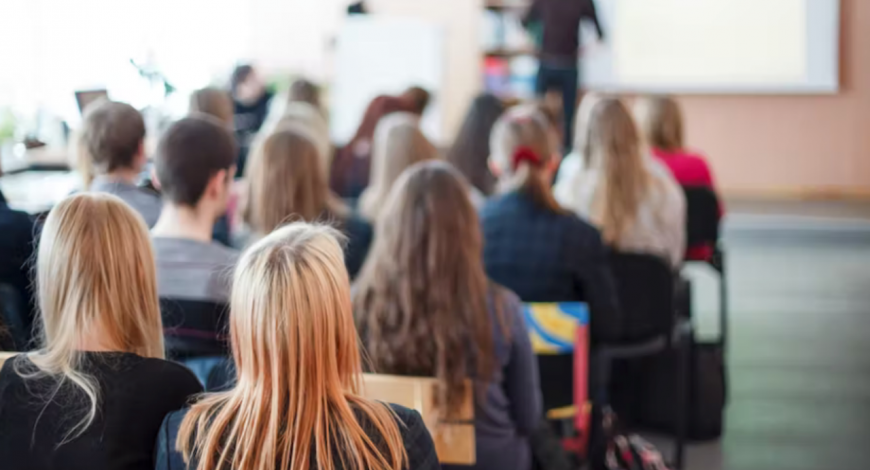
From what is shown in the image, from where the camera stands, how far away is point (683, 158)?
15.1 ft

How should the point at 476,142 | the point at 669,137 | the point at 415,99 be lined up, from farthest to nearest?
the point at 415,99 < the point at 476,142 < the point at 669,137

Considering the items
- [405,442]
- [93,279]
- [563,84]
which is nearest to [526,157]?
[93,279]

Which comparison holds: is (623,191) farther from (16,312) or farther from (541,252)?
(16,312)

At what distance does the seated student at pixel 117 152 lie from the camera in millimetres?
3057

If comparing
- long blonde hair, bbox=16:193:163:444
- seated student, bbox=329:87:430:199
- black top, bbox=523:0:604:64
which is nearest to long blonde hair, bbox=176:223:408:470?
long blonde hair, bbox=16:193:163:444

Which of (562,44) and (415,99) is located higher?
(562,44)

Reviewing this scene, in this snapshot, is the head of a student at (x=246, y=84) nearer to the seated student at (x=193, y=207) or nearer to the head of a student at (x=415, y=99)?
the head of a student at (x=415, y=99)

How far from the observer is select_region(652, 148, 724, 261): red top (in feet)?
14.9

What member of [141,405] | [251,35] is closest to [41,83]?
[251,35]

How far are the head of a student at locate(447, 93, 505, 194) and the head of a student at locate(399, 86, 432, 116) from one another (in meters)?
0.64

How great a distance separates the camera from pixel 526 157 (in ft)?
10.4

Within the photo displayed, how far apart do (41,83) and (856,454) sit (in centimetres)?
675

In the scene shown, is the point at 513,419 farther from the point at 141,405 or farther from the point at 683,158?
the point at 683,158

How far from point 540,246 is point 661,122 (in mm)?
1683
